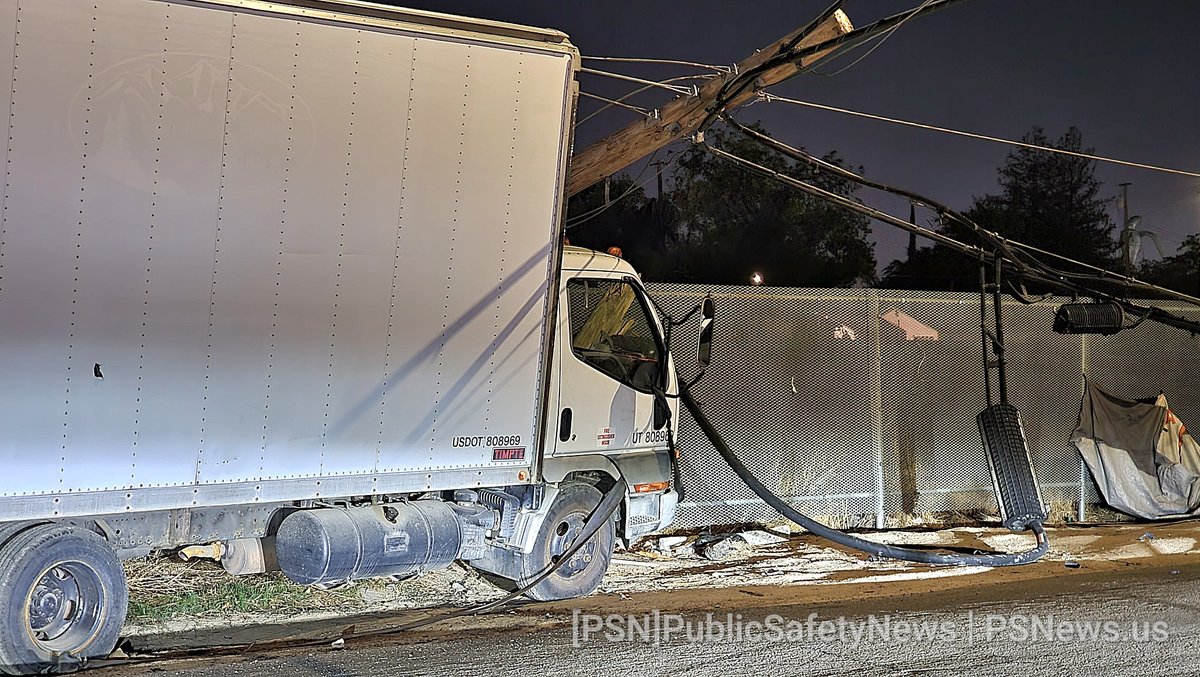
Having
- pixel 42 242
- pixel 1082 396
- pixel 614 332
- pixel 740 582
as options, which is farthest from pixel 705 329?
pixel 1082 396

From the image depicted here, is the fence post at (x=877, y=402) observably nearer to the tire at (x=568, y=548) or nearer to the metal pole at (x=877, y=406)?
the metal pole at (x=877, y=406)

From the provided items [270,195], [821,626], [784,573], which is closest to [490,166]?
[270,195]

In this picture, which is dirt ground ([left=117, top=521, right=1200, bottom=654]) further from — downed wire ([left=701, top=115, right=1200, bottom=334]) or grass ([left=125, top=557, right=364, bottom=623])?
downed wire ([left=701, top=115, right=1200, bottom=334])

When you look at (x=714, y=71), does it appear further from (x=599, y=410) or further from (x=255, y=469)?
(x=255, y=469)

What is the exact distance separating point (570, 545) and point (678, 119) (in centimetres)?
385

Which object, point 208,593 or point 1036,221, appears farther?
point 1036,221

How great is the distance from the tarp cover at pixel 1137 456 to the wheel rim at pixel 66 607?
11.8 metres

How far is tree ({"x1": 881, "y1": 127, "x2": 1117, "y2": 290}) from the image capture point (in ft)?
102

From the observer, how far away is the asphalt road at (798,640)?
21.1ft

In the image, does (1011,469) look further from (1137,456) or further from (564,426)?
(564,426)

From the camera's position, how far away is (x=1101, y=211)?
3781 cm

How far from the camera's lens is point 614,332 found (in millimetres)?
9094

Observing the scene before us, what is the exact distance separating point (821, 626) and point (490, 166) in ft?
13.0

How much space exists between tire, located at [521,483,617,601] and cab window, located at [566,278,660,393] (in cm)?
102
